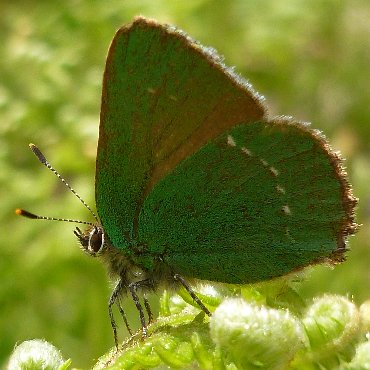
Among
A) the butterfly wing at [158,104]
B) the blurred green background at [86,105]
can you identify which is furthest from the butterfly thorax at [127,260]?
the blurred green background at [86,105]

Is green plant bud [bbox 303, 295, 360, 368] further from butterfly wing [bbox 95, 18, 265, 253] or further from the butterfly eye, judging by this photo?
the butterfly eye

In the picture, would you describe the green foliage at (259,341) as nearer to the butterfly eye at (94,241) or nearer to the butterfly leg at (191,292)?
the butterfly leg at (191,292)

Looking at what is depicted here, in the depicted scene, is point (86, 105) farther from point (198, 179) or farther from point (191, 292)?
point (191, 292)

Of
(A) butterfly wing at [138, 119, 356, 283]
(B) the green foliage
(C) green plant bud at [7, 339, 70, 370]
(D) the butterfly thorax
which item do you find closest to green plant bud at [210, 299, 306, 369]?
(B) the green foliage

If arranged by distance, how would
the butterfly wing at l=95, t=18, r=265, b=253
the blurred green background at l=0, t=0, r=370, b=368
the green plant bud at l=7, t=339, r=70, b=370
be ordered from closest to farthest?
the green plant bud at l=7, t=339, r=70, b=370
the butterfly wing at l=95, t=18, r=265, b=253
the blurred green background at l=0, t=0, r=370, b=368

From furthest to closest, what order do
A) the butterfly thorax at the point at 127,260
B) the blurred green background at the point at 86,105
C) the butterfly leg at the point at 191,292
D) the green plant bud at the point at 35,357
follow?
the blurred green background at the point at 86,105 → the butterfly thorax at the point at 127,260 → the butterfly leg at the point at 191,292 → the green plant bud at the point at 35,357

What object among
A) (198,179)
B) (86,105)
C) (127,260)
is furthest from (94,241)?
(86,105)
